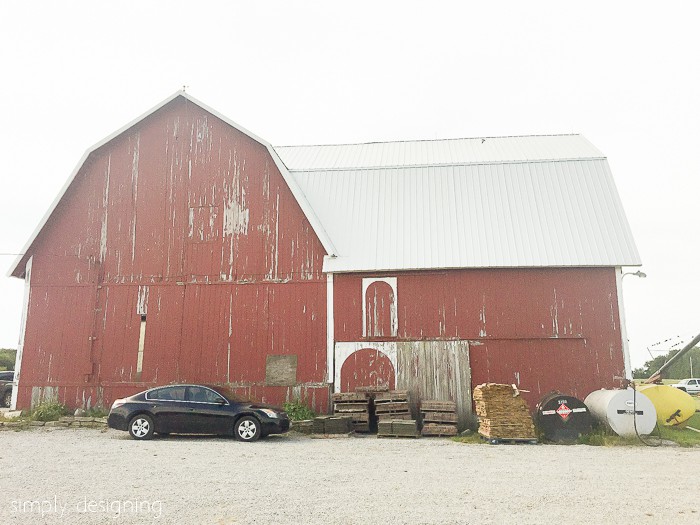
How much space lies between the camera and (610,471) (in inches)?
374

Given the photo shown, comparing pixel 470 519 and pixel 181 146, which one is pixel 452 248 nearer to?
pixel 181 146

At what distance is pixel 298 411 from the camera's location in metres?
16.1

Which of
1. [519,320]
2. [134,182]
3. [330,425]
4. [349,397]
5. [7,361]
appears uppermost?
[134,182]

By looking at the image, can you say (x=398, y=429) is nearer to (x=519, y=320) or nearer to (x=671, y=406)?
(x=519, y=320)

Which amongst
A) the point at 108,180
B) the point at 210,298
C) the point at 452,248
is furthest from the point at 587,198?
the point at 108,180

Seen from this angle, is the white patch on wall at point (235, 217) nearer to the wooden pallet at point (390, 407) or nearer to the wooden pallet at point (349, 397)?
the wooden pallet at point (349, 397)

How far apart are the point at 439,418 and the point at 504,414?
188 centimetres

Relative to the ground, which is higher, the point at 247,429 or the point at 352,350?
the point at 352,350

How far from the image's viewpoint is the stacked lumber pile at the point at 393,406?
15002mm

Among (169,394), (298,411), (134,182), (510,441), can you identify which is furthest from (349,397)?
(134,182)

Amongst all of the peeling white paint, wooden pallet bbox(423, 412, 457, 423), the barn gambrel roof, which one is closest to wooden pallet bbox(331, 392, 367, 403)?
wooden pallet bbox(423, 412, 457, 423)

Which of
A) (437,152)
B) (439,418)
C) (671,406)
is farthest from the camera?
(437,152)

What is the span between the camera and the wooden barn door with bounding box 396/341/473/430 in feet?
53.3

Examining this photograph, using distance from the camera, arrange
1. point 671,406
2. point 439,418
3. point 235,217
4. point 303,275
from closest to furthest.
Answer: point 439,418
point 671,406
point 303,275
point 235,217
